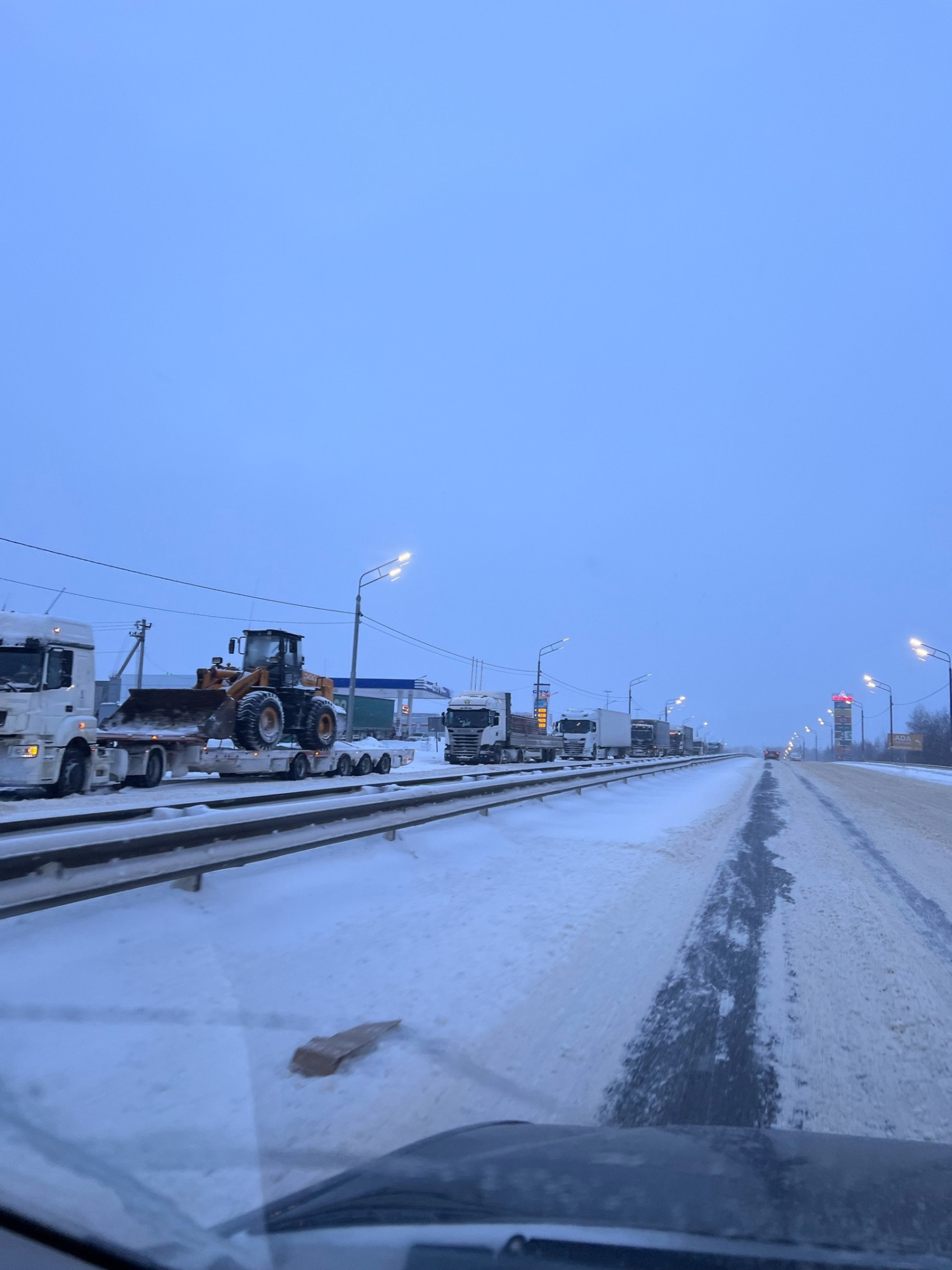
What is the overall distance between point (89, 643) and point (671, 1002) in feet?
46.9

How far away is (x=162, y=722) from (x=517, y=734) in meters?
25.1

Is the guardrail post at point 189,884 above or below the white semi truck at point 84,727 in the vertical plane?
below

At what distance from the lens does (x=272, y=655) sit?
74.8ft

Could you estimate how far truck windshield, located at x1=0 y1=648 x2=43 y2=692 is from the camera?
48.9ft

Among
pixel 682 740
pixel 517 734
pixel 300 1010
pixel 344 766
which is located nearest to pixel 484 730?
pixel 517 734

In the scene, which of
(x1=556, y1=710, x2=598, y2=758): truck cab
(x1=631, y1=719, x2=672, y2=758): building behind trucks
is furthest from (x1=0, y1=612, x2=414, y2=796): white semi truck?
(x1=631, y1=719, x2=672, y2=758): building behind trucks

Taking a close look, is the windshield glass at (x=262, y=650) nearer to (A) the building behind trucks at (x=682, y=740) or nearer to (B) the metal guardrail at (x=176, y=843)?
(B) the metal guardrail at (x=176, y=843)

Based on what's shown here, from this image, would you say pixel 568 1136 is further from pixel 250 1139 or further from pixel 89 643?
pixel 89 643

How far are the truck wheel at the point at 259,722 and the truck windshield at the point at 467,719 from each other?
1847 centimetres

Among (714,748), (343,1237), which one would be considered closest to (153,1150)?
(343,1237)

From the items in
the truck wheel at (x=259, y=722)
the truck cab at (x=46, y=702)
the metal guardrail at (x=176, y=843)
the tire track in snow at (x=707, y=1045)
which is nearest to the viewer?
the tire track in snow at (x=707, y=1045)

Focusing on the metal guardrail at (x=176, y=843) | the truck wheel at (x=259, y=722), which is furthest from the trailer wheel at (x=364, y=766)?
the metal guardrail at (x=176, y=843)

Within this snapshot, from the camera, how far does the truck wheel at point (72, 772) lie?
1541 centimetres

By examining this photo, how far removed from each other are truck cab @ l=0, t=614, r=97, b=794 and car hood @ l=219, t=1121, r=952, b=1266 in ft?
45.8
